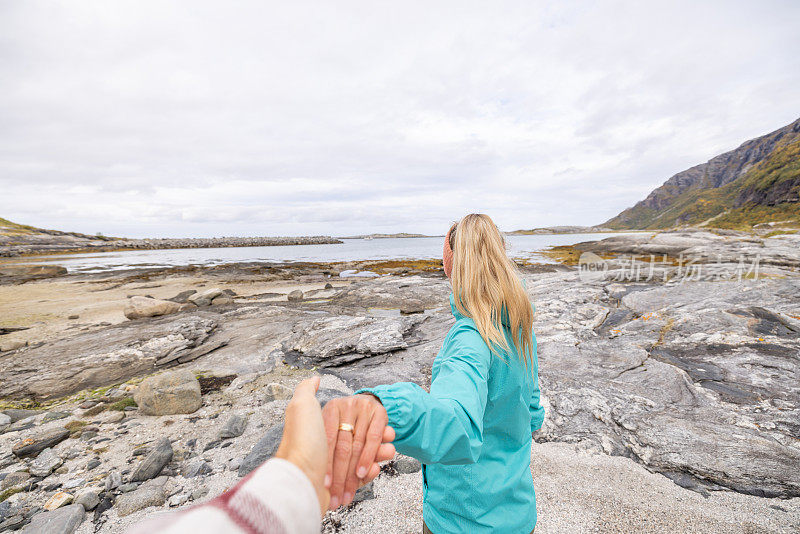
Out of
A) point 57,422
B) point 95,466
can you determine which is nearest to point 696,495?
point 95,466

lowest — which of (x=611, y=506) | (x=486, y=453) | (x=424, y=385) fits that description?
(x=611, y=506)

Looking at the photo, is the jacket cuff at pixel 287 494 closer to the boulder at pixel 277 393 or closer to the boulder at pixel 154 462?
the boulder at pixel 154 462

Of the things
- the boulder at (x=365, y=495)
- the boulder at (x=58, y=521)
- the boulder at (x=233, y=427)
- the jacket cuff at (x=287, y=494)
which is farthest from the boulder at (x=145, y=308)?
the jacket cuff at (x=287, y=494)

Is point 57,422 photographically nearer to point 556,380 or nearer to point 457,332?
point 457,332

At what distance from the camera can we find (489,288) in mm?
2334

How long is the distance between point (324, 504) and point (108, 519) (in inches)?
209

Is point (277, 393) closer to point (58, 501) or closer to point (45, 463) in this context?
point (58, 501)

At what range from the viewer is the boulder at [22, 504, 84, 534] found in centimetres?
402

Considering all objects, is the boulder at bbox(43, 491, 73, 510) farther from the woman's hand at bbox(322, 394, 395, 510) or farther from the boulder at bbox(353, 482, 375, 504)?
the woman's hand at bbox(322, 394, 395, 510)

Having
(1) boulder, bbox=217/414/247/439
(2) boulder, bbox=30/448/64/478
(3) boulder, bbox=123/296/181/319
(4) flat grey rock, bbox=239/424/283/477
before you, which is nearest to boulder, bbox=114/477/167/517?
(4) flat grey rock, bbox=239/424/283/477

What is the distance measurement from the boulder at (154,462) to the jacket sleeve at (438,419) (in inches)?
224

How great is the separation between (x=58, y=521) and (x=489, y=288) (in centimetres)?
609

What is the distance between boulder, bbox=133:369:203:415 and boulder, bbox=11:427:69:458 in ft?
3.87

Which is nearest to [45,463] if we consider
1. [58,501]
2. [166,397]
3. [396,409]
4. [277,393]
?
[58,501]
